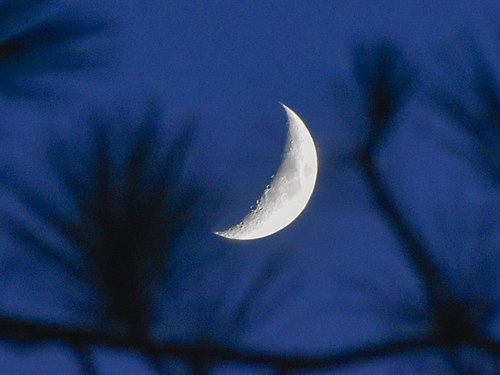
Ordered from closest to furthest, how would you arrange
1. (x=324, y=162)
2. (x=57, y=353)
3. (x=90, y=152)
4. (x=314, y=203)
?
(x=57, y=353) < (x=90, y=152) < (x=324, y=162) < (x=314, y=203)

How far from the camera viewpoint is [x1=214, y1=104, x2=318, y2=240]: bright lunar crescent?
1553 millimetres

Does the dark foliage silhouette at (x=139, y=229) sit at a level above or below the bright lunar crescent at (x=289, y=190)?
below

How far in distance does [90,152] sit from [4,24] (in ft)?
0.68

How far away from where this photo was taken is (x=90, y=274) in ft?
3.40

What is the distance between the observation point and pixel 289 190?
1724mm

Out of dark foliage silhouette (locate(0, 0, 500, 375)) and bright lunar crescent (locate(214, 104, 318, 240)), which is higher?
bright lunar crescent (locate(214, 104, 318, 240))

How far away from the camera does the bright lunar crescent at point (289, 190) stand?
1.55 metres

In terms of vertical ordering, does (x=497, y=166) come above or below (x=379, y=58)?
below

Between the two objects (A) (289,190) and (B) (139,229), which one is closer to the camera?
(B) (139,229)

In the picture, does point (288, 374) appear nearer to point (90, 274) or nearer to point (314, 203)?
point (90, 274)

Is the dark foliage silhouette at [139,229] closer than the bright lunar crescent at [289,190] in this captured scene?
Yes

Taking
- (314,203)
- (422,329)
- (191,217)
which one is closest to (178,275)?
(191,217)

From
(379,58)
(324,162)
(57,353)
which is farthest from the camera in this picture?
(324,162)

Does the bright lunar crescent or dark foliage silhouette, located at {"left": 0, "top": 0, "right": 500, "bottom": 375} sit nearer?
dark foliage silhouette, located at {"left": 0, "top": 0, "right": 500, "bottom": 375}
